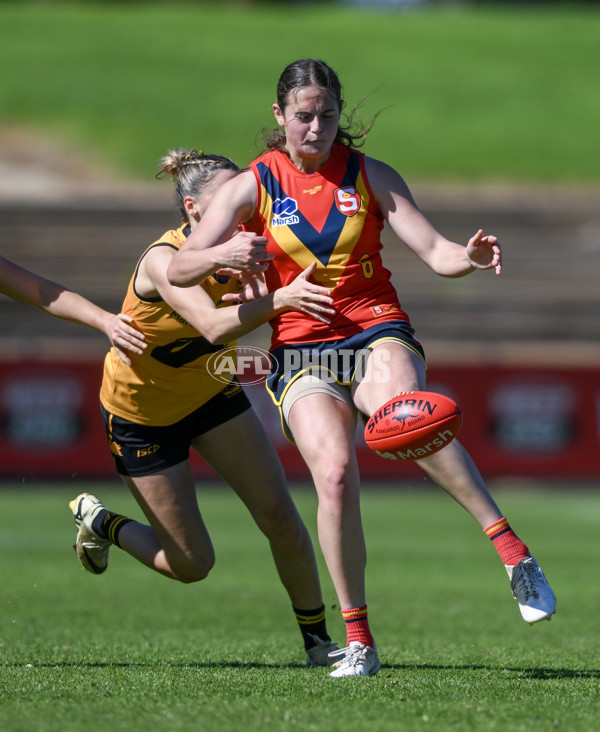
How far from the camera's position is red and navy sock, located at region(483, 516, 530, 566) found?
14.3 ft

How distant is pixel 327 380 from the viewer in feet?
15.1

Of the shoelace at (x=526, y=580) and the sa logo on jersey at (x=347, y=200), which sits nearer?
the shoelace at (x=526, y=580)

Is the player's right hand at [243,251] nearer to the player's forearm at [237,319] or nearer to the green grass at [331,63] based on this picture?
the player's forearm at [237,319]

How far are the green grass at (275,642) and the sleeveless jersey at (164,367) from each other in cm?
111

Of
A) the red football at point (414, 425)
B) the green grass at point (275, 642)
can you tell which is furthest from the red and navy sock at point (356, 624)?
the red football at point (414, 425)

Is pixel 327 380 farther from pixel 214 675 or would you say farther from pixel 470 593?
pixel 470 593

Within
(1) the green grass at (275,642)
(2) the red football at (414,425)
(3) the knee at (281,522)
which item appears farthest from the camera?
(3) the knee at (281,522)

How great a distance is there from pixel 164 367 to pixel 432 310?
15.3m

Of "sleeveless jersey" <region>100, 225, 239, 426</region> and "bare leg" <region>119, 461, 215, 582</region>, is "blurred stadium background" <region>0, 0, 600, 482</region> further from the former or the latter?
"sleeveless jersey" <region>100, 225, 239, 426</region>

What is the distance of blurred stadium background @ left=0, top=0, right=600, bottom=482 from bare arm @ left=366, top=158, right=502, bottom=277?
363 inches

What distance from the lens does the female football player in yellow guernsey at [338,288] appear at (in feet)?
14.5

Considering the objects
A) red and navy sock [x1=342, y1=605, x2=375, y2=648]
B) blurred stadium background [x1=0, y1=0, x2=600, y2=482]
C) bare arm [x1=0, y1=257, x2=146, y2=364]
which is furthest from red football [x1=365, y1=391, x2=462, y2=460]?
blurred stadium background [x1=0, y1=0, x2=600, y2=482]

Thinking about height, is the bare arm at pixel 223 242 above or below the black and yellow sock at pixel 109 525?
above

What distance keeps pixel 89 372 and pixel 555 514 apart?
5.87 metres
